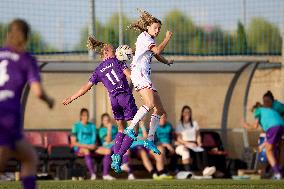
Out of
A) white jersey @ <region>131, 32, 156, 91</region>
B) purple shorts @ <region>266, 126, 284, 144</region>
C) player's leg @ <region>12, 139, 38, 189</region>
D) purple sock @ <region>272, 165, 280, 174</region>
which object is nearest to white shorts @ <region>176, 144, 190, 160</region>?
purple shorts @ <region>266, 126, 284, 144</region>

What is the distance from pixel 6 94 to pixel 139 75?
646cm

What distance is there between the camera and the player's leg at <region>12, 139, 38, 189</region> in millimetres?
9297

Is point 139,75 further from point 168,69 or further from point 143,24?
point 168,69

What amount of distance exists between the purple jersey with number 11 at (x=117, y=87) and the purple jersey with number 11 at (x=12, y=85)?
7145 mm

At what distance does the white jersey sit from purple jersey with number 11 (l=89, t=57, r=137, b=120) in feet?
2.64

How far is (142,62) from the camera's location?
15.8 metres

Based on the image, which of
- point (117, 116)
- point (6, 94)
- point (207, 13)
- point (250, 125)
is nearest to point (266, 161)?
point (250, 125)

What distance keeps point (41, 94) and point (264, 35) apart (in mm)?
19323

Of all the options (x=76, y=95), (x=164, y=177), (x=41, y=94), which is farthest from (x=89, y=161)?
(x=41, y=94)

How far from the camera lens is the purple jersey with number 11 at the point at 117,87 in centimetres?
1650

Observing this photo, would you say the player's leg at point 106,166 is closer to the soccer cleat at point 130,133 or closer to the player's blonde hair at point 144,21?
the soccer cleat at point 130,133

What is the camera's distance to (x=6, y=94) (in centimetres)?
930

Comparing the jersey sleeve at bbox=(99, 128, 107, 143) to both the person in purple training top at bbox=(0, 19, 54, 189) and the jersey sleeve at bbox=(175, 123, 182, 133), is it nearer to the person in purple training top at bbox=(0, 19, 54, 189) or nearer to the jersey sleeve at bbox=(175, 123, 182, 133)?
the jersey sleeve at bbox=(175, 123, 182, 133)

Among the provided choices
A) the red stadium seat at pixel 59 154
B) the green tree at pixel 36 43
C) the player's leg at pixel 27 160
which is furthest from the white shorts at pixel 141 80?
the green tree at pixel 36 43
